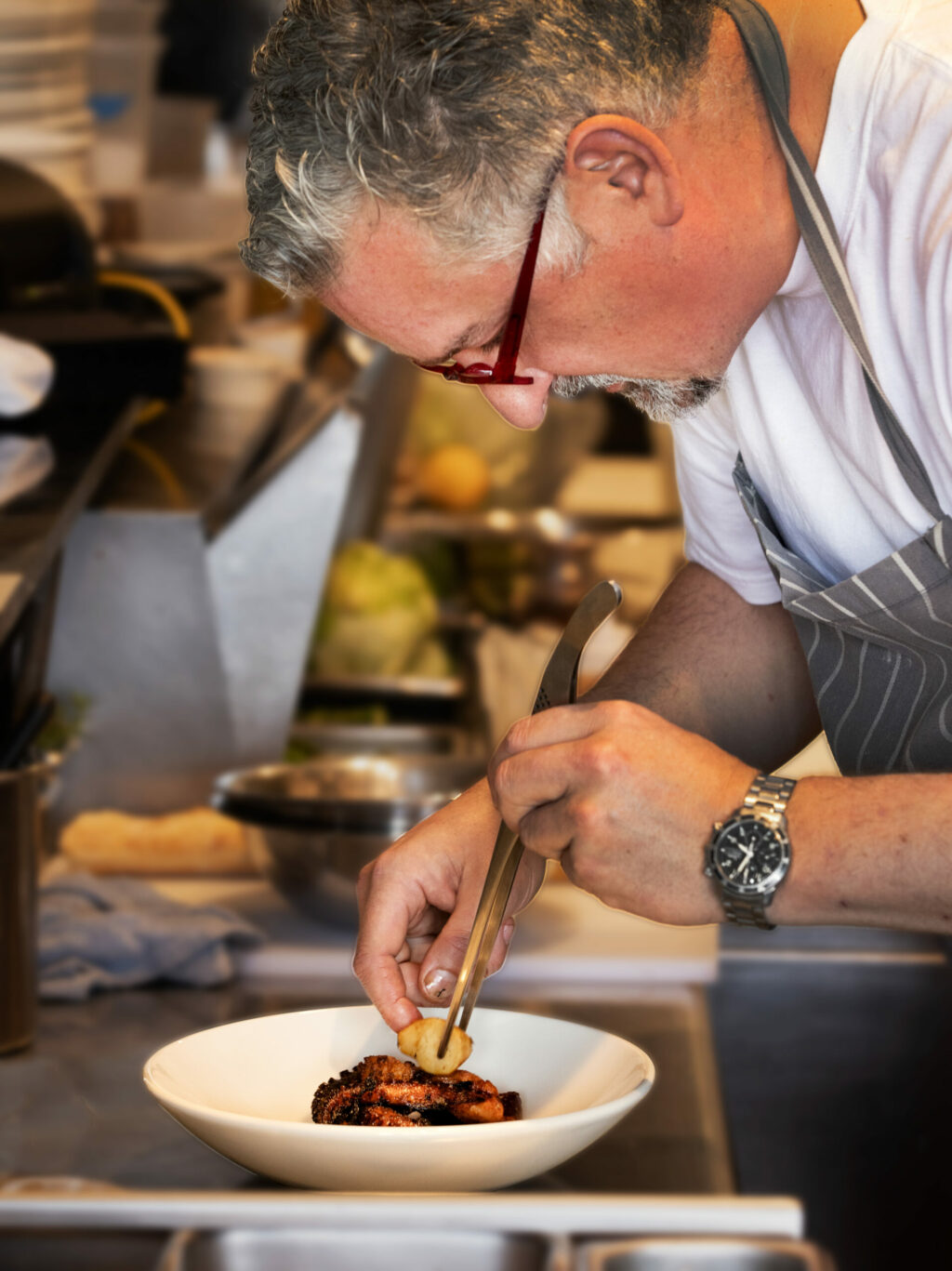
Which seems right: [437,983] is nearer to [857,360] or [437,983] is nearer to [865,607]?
[865,607]

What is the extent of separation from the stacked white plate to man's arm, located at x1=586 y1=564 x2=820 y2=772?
5.83ft

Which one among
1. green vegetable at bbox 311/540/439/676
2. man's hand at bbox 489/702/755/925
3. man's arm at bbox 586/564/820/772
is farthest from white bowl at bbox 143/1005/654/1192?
green vegetable at bbox 311/540/439/676

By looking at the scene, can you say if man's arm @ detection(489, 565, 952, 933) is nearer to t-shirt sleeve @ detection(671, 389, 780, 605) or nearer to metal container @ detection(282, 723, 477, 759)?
t-shirt sleeve @ detection(671, 389, 780, 605)

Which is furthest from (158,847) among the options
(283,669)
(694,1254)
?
(694,1254)

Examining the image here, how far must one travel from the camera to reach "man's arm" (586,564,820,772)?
1414 mm

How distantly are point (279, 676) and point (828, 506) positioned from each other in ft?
4.08

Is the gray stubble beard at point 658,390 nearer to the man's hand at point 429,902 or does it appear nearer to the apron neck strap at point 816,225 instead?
the apron neck strap at point 816,225

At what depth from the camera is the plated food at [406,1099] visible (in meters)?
1.02

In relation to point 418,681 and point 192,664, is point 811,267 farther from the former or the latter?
point 418,681

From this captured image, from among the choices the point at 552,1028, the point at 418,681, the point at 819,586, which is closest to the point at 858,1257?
the point at 552,1028

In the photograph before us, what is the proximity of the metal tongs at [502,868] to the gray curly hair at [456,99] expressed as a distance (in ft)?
0.91

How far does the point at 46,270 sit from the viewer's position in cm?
242

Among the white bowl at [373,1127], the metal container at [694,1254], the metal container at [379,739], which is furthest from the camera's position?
the metal container at [379,739]

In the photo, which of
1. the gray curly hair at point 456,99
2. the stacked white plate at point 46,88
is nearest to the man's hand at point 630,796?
the gray curly hair at point 456,99
